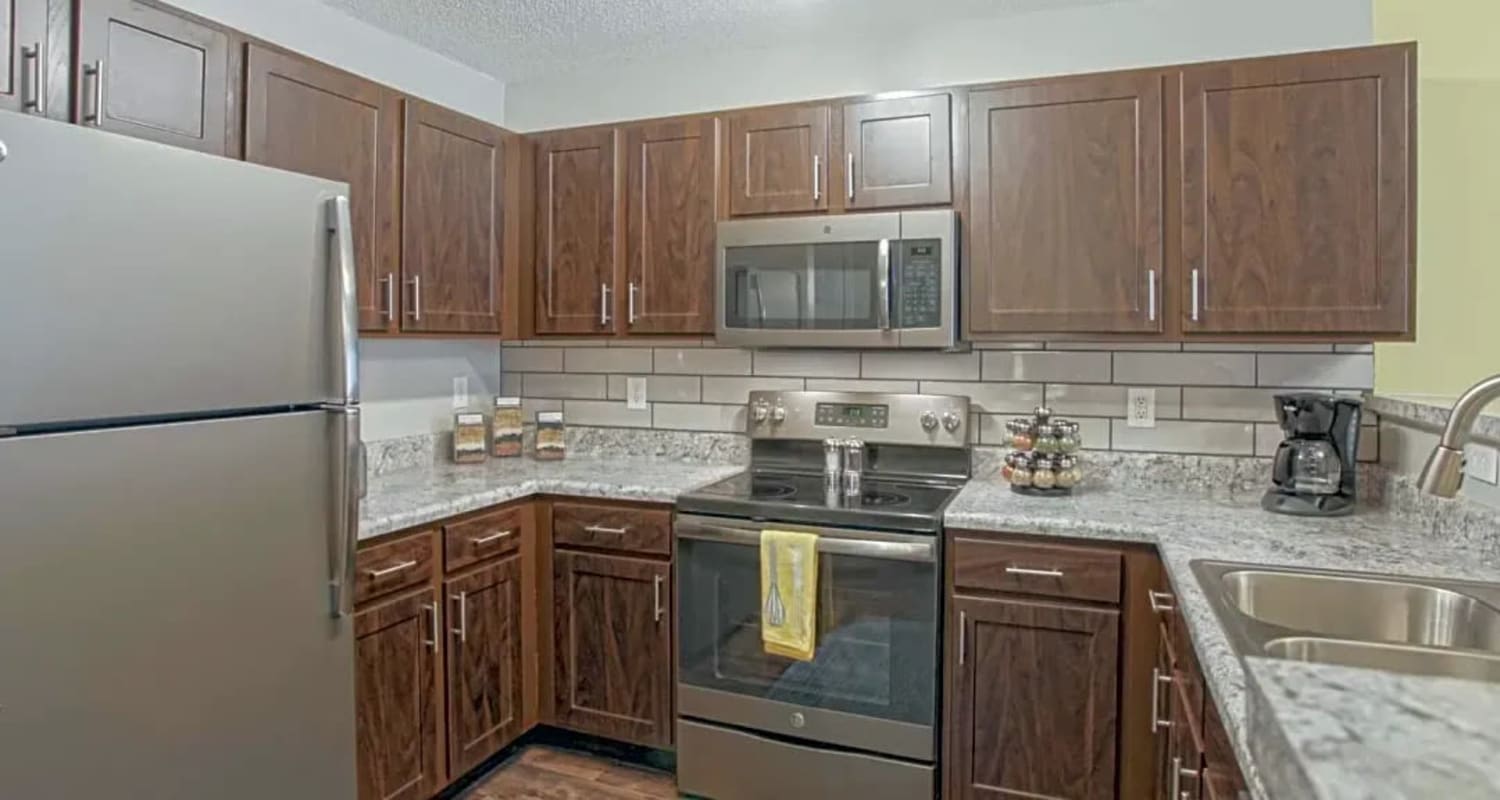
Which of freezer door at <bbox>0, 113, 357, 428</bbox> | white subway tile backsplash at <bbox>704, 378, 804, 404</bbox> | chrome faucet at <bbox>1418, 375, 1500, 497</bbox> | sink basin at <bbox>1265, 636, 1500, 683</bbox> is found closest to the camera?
sink basin at <bbox>1265, 636, 1500, 683</bbox>

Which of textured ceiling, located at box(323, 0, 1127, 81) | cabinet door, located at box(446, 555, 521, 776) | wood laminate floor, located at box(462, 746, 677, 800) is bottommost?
wood laminate floor, located at box(462, 746, 677, 800)

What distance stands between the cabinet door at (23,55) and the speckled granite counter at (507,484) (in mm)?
1087

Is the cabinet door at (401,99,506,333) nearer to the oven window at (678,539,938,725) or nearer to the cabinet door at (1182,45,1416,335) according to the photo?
the oven window at (678,539,938,725)

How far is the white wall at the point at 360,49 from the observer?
2.45m

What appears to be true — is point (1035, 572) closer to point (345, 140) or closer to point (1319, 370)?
point (1319, 370)

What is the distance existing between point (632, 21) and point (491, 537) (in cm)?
165

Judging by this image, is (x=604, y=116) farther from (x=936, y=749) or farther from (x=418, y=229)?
(x=936, y=749)

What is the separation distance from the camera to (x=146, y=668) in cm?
157

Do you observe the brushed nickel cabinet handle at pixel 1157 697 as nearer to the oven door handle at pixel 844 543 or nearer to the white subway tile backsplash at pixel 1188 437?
the oven door handle at pixel 844 543

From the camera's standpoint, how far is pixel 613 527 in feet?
8.68

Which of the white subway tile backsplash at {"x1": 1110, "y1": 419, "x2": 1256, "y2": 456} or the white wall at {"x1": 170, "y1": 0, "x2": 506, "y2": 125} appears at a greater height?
the white wall at {"x1": 170, "y1": 0, "x2": 506, "y2": 125}

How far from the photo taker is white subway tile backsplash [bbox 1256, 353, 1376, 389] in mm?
2453

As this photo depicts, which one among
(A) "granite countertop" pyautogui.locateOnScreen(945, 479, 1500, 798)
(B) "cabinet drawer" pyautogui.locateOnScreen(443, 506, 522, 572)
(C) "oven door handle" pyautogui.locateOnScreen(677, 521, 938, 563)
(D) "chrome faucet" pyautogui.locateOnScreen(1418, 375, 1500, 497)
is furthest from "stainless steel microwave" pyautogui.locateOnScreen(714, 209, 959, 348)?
(D) "chrome faucet" pyautogui.locateOnScreen(1418, 375, 1500, 497)

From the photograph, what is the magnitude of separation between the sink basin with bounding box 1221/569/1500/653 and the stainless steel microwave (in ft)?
3.63
